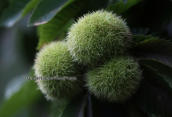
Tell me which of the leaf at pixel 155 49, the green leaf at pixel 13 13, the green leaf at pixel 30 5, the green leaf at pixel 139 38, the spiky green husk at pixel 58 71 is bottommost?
the leaf at pixel 155 49

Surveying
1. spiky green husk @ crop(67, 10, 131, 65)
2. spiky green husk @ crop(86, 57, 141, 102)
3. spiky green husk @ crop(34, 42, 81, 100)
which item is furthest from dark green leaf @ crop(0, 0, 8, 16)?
spiky green husk @ crop(86, 57, 141, 102)

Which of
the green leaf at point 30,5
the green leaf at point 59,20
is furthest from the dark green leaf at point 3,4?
the green leaf at point 59,20

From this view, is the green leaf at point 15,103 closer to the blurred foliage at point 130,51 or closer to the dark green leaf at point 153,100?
the blurred foliage at point 130,51

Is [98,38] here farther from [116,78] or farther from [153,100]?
[153,100]

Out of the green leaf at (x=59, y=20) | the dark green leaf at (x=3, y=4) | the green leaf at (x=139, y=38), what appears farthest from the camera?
the dark green leaf at (x=3, y=4)

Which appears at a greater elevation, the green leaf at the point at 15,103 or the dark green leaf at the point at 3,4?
the dark green leaf at the point at 3,4

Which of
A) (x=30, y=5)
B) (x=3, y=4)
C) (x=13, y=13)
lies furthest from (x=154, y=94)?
(x=3, y=4)
